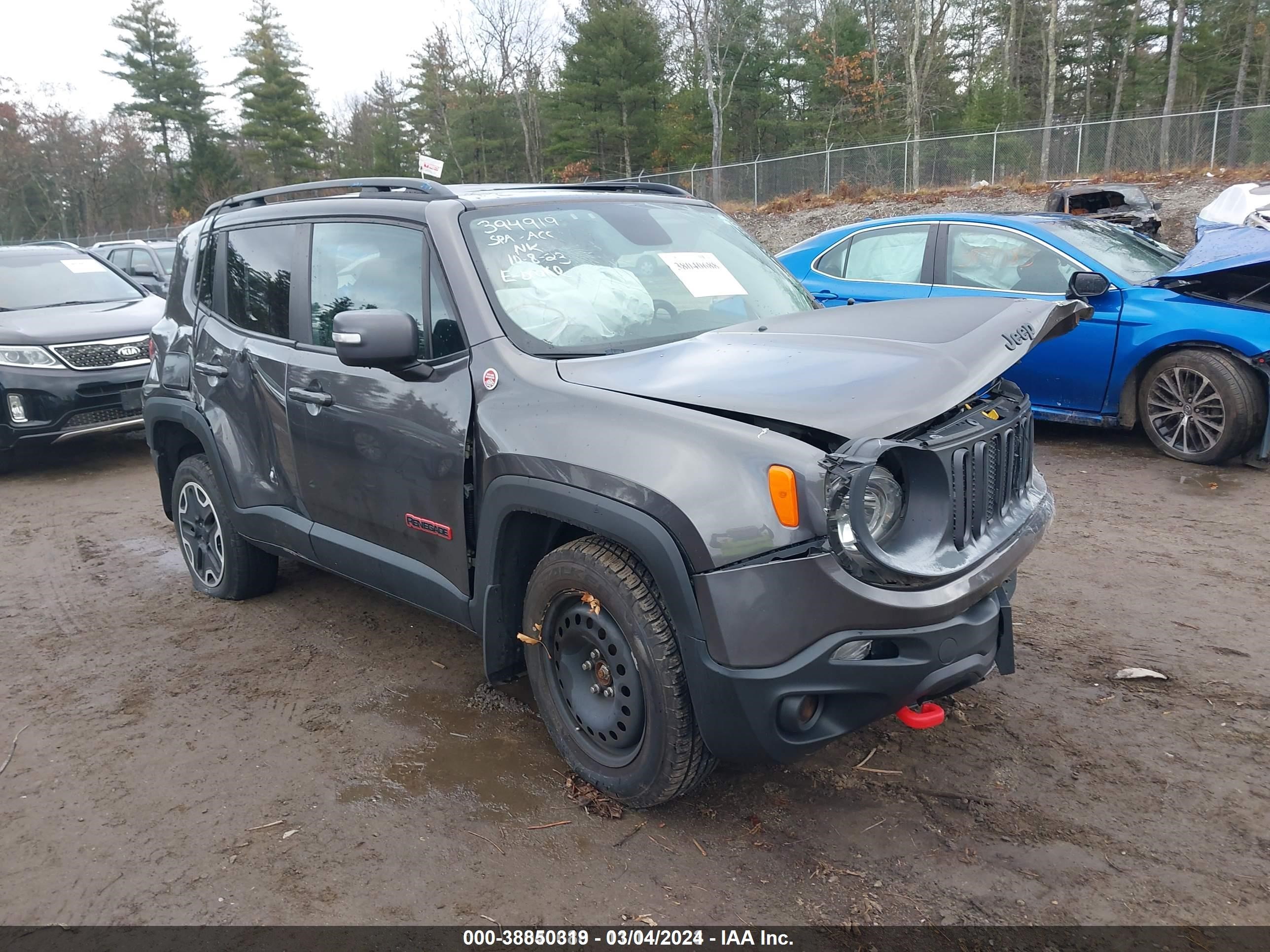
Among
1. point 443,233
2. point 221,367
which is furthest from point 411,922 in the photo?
point 221,367

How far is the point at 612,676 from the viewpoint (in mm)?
2859

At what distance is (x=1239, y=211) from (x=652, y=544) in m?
8.87

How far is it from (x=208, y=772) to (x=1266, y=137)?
26922 millimetres

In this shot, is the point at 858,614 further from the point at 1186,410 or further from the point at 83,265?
the point at 83,265

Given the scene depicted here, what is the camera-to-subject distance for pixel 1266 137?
22.3 metres

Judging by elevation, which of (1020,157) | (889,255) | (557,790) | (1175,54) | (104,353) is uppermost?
(1175,54)

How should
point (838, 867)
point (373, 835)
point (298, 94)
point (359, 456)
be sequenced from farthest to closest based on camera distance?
1. point (298, 94)
2. point (359, 456)
3. point (373, 835)
4. point (838, 867)

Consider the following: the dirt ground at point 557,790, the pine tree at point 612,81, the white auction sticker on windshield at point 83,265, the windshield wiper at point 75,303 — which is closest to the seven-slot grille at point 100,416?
the windshield wiper at point 75,303

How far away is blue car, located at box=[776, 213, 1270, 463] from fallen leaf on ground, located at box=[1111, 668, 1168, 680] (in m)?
3.02

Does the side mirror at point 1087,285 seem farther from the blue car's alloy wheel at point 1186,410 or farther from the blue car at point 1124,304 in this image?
the blue car's alloy wheel at point 1186,410

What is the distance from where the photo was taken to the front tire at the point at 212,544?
474 centimetres

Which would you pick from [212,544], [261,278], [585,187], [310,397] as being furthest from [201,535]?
[585,187]

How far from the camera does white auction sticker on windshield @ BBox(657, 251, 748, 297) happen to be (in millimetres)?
3590

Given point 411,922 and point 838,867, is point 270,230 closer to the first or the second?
point 411,922
